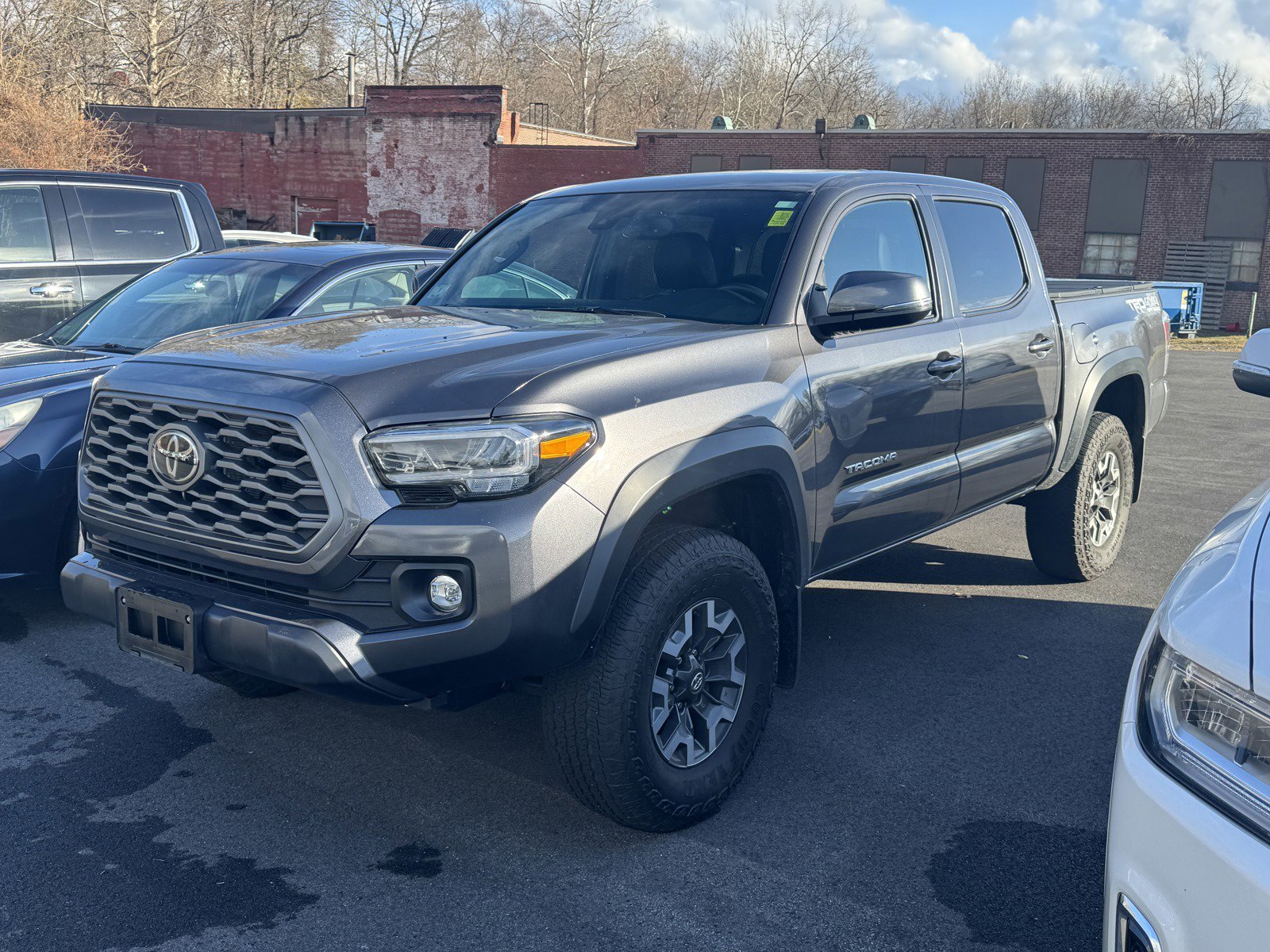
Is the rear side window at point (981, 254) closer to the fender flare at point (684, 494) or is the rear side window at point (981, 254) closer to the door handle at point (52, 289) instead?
the fender flare at point (684, 494)

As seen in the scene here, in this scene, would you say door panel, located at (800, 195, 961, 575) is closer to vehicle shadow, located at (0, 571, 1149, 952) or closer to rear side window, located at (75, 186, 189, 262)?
vehicle shadow, located at (0, 571, 1149, 952)

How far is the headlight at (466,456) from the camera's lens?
280 cm

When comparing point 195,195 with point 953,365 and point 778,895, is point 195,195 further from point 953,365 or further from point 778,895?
point 778,895

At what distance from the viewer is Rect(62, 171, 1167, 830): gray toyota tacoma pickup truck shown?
110 inches

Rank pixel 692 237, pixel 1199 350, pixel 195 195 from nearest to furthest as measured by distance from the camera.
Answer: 1. pixel 692 237
2. pixel 195 195
3. pixel 1199 350

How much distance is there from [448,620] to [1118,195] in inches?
1309

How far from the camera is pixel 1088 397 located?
17.7ft

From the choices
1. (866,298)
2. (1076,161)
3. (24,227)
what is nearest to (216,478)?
(866,298)

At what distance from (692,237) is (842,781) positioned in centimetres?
195

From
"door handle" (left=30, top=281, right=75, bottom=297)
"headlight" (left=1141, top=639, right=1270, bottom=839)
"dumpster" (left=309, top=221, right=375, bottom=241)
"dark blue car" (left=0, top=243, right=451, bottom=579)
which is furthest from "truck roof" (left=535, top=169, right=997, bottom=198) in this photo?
"dumpster" (left=309, top=221, right=375, bottom=241)

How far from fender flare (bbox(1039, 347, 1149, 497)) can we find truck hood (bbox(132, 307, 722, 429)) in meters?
2.43

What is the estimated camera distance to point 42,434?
4789 millimetres

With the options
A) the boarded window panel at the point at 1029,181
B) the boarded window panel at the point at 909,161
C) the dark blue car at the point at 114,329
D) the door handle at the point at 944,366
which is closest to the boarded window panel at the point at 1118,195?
the boarded window panel at the point at 1029,181

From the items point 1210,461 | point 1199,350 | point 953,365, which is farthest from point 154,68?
point 953,365
